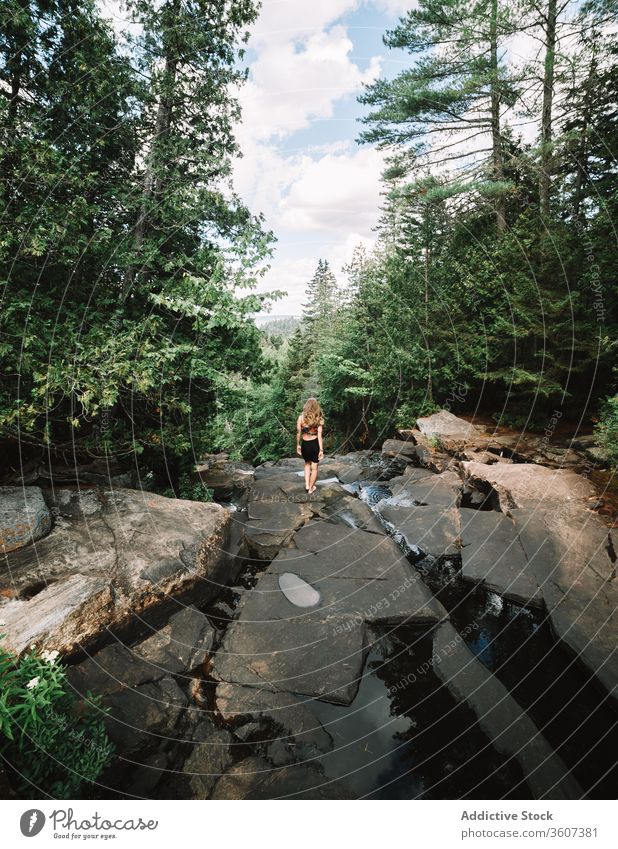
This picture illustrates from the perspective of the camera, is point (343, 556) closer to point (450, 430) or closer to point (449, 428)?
point (450, 430)

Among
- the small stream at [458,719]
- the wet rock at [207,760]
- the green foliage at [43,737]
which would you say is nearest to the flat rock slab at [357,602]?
the small stream at [458,719]

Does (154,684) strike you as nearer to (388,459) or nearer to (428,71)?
(388,459)

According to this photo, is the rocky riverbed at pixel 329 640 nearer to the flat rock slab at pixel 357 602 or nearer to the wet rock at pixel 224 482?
the flat rock slab at pixel 357 602

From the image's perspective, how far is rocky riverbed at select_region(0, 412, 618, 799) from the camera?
3373mm

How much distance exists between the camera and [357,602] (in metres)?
5.49

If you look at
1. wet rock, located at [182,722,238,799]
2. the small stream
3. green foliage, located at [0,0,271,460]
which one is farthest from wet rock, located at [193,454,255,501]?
wet rock, located at [182,722,238,799]

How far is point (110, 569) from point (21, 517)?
1760 millimetres

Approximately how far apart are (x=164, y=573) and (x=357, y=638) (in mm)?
3003

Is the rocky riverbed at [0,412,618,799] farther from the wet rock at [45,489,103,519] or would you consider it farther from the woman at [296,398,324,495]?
the woman at [296,398,324,495]

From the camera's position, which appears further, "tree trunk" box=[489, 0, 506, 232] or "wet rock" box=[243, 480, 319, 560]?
"tree trunk" box=[489, 0, 506, 232]

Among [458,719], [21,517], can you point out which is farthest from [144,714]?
[21,517]

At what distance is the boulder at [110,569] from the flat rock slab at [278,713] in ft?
5.51

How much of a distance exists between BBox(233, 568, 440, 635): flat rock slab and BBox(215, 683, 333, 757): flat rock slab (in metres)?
1.10

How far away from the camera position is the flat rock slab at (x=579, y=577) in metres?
4.47
